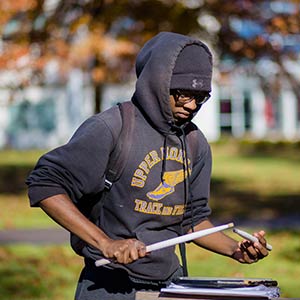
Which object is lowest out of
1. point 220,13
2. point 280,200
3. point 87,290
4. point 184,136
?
point 280,200

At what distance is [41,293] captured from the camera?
823 centimetres

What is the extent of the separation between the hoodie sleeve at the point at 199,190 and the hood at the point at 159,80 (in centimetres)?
29

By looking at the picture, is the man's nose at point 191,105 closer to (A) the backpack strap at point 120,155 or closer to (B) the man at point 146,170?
(B) the man at point 146,170

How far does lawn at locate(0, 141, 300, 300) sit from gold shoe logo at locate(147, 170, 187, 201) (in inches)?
175

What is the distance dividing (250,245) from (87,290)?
64 cm

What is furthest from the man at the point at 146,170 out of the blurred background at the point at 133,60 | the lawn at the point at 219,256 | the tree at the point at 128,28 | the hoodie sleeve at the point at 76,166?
the tree at the point at 128,28

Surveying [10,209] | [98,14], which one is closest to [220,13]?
[98,14]

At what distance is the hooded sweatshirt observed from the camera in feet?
11.2

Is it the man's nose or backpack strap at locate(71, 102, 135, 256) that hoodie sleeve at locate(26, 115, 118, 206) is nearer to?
backpack strap at locate(71, 102, 135, 256)

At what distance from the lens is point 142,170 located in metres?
3.52

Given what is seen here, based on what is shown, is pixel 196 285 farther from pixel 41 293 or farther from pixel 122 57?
pixel 122 57

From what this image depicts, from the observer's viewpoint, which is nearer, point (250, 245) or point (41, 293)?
point (250, 245)

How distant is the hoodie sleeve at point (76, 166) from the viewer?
133 inches

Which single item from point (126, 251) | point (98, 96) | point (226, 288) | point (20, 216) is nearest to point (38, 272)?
point (20, 216)
